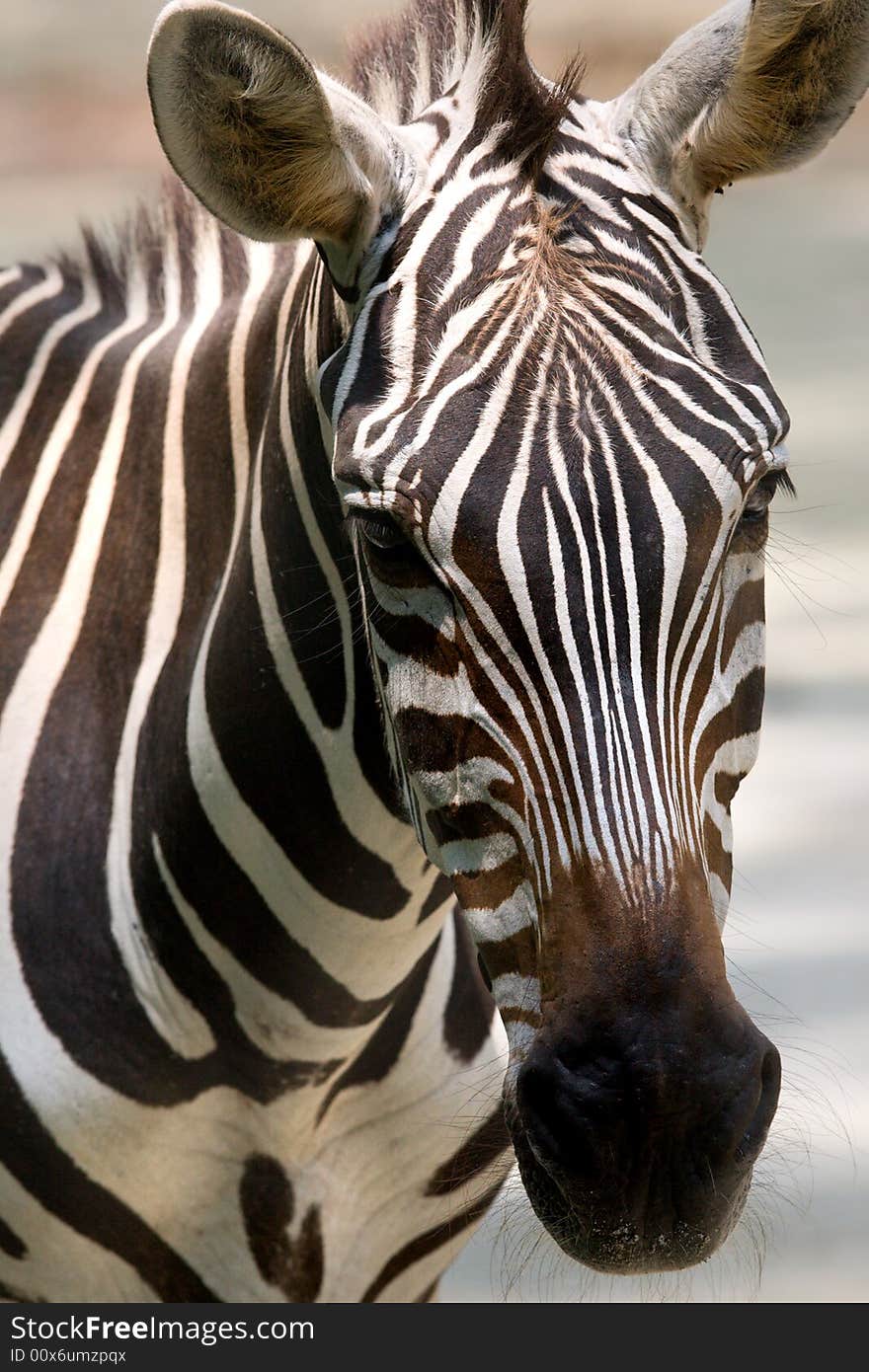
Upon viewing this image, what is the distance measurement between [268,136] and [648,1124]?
1.74m

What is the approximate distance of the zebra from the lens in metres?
2.39

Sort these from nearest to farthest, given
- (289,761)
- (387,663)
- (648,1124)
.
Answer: (648,1124), (387,663), (289,761)

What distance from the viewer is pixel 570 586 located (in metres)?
2.42

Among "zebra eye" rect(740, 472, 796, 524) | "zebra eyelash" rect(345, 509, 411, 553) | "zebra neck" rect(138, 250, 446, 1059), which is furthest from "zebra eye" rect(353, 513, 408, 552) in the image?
"zebra eye" rect(740, 472, 796, 524)

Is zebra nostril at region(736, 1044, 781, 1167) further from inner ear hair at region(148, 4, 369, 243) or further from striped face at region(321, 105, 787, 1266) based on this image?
inner ear hair at region(148, 4, 369, 243)

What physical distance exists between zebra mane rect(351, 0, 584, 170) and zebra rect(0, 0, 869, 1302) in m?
0.01

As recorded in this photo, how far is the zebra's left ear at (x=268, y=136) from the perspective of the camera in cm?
268

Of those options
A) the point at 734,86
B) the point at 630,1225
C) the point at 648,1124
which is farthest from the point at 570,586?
the point at 734,86

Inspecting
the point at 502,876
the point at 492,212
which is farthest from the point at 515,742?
the point at 492,212

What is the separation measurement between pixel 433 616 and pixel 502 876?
0.42 metres

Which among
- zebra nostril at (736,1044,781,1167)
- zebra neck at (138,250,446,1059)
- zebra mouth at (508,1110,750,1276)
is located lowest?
zebra mouth at (508,1110,750,1276)

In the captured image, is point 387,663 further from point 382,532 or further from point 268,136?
point 268,136

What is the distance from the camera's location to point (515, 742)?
2461 mm

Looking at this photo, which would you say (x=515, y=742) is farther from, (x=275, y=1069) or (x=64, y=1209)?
(x=64, y=1209)
